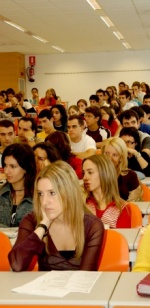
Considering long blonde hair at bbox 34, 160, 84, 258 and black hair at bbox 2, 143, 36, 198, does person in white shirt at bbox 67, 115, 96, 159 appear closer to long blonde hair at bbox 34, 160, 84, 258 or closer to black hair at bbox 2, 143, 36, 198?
black hair at bbox 2, 143, 36, 198

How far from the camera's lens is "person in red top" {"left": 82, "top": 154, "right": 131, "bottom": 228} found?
416 cm

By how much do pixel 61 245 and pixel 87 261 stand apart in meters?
0.20

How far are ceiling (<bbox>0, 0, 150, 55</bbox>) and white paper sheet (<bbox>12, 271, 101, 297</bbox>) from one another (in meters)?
8.48

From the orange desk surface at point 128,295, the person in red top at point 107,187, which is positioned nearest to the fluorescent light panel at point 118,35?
the person in red top at point 107,187

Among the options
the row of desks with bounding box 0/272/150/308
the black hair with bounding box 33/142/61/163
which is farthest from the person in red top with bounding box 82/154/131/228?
the row of desks with bounding box 0/272/150/308

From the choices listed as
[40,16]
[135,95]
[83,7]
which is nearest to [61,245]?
[83,7]

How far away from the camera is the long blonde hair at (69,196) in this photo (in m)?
3.12

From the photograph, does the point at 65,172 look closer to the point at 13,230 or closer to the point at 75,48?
the point at 13,230

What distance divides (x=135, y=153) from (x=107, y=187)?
231 cm

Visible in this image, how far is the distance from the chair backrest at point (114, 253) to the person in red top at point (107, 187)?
0.97 meters

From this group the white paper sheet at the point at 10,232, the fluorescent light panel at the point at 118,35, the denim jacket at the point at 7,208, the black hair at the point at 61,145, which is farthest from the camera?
the fluorescent light panel at the point at 118,35

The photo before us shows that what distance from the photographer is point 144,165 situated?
654 centimetres

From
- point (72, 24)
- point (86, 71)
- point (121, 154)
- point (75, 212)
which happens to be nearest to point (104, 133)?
point (121, 154)

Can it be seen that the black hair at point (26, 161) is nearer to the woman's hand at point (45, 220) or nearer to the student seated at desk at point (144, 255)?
the woman's hand at point (45, 220)
